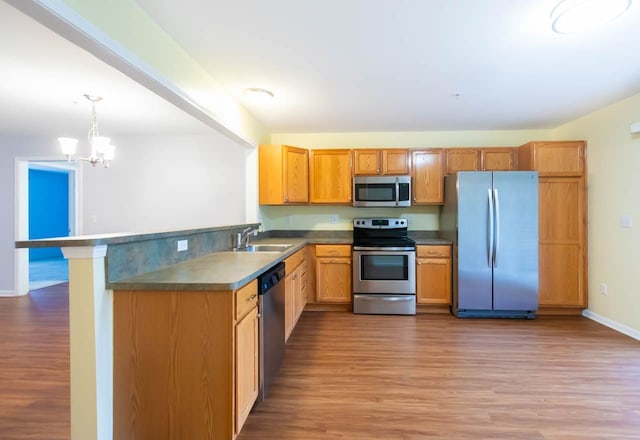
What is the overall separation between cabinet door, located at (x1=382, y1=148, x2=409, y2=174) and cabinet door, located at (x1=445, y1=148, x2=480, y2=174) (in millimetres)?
547

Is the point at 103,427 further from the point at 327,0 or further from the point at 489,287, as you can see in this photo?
the point at 489,287

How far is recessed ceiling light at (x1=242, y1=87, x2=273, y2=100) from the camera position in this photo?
2.86 m

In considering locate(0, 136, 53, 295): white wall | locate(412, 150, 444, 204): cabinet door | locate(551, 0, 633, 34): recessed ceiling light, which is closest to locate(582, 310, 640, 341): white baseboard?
locate(412, 150, 444, 204): cabinet door

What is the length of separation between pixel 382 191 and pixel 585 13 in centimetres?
253

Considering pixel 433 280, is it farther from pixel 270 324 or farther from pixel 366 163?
pixel 270 324

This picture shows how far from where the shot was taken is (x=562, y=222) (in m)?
3.66

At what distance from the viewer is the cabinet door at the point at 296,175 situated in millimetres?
3978

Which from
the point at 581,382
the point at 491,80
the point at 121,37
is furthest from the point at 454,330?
the point at 121,37

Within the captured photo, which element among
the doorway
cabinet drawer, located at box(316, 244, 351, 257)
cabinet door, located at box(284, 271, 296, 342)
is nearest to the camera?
cabinet door, located at box(284, 271, 296, 342)

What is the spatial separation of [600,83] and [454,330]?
2.67m

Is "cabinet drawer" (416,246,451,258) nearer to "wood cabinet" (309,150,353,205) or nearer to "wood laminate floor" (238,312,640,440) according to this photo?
"wood laminate floor" (238,312,640,440)

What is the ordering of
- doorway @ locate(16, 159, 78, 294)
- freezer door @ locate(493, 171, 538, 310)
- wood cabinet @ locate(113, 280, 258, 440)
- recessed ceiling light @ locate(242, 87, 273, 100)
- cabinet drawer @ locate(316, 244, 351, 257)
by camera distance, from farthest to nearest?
1. doorway @ locate(16, 159, 78, 294)
2. cabinet drawer @ locate(316, 244, 351, 257)
3. freezer door @ locate(493, 171, 538, 310)
4. recessed ceiling light @ locate(242, 87, 273, 100)
5. wood cabinet @ locate(113, 280, 258, 440)

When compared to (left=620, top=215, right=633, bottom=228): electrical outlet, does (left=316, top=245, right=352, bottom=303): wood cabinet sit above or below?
below

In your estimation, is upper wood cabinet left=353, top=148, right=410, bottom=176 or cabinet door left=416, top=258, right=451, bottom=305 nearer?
cabinet door left=416, top=258, right=451, bottom=305
